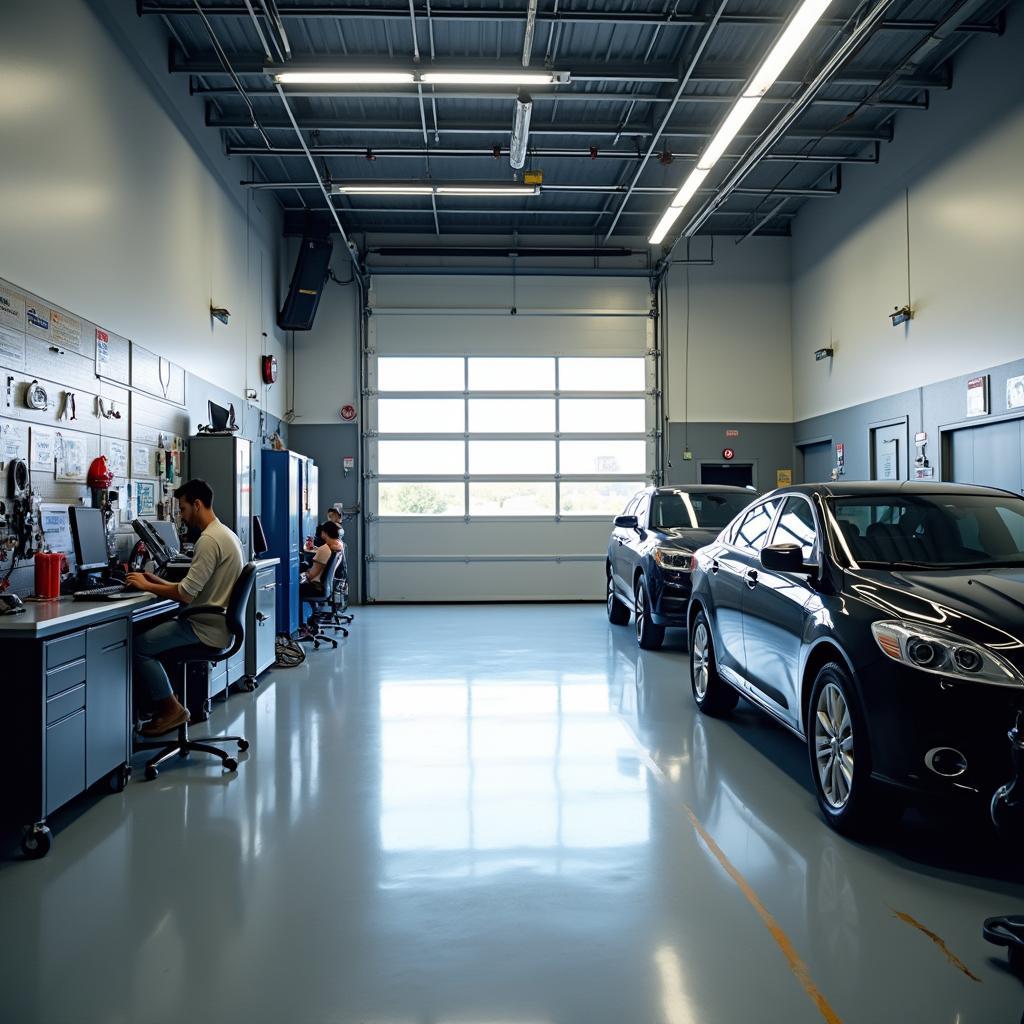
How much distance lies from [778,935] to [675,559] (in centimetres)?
493

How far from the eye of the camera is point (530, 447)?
1259 cm

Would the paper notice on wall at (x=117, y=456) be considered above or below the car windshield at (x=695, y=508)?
above

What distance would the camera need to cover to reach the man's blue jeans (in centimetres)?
429

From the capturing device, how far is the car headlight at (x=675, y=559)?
724 centimetres

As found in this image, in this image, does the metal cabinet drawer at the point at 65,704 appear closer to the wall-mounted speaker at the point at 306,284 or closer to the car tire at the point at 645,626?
the car tire at the point at 645,626

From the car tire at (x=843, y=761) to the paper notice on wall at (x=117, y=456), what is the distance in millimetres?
4870

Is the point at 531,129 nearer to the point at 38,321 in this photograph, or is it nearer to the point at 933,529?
the point at 38,321

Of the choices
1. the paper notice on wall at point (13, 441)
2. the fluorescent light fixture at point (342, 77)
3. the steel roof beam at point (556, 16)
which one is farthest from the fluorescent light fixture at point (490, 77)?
the paper notice on wall at point (13, 441)

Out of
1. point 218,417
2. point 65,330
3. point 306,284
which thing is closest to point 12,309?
point 65,330

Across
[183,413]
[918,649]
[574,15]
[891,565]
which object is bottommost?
[918,649]

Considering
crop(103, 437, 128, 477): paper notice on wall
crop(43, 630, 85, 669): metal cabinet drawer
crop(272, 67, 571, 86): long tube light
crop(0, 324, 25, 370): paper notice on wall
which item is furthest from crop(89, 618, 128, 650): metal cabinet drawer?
crop(272, 67, 571, 86): long tube light

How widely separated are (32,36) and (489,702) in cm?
504

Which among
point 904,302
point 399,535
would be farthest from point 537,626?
point 904,302

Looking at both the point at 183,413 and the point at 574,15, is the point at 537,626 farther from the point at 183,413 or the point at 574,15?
the point at 574,15
